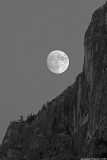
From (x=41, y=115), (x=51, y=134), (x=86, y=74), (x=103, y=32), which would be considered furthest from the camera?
(x=41, y=115)

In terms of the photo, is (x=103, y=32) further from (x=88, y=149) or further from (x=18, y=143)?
(x=18, y=143)

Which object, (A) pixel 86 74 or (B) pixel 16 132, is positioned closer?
(A) pixel 86 74

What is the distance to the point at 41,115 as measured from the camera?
8550cm

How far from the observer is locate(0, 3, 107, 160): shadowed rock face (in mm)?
49931

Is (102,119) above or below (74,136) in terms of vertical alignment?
below

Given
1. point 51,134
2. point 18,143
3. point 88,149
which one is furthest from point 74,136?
point 18,143

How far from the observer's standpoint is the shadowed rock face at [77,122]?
49.9 m

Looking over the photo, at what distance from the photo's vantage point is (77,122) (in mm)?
68438

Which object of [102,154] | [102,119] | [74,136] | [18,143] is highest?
[18,143]

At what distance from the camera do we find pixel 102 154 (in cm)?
4572

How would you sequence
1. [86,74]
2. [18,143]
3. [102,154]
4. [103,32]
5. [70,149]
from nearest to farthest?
1. [102,154]
2. [103,32]
3. [86,74]
4. [70,149]
5. [18,143]

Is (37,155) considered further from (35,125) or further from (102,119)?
(102,119)

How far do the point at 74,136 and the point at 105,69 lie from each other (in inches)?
799

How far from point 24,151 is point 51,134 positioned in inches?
463
